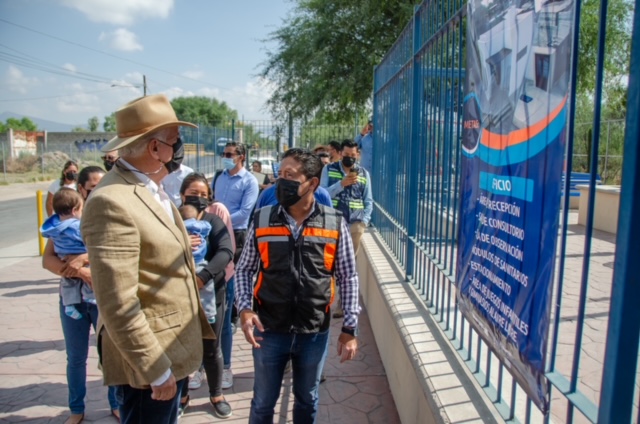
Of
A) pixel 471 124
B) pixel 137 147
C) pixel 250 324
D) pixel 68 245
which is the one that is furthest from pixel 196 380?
pixel 471 124

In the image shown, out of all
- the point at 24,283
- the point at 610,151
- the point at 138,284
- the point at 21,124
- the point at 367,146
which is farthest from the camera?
the point at 21,124

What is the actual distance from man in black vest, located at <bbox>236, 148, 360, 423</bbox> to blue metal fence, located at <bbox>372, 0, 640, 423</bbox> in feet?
2.24

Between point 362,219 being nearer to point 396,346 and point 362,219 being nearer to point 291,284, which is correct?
point 396,346

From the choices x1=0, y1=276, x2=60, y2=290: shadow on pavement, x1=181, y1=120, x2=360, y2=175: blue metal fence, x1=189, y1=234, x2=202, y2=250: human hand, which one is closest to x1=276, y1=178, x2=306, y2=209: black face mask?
x1=189, y1=234, x2=202, y2=250: human hand

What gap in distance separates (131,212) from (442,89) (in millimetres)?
2101

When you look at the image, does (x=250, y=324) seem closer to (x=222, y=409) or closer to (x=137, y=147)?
(x=137, y=147)

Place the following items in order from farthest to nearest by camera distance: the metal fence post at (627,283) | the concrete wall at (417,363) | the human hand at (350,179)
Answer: the human hand at (350,179) → the concrete wall at (417,363) → the metal fence post at (627,283)

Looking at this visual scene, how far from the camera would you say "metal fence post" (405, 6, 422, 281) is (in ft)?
12.5

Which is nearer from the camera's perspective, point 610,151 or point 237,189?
point 237,189

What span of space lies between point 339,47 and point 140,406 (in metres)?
12.8

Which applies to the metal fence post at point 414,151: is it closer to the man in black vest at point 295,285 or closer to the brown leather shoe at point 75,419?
the man in black vest at point 295,285

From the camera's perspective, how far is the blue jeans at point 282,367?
255cm

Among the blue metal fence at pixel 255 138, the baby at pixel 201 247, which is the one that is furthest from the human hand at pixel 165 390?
the blue metal fence at pixel 255 138

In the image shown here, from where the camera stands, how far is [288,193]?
2.55 meters
